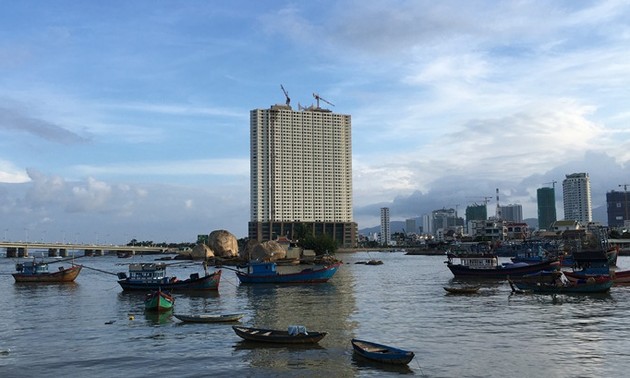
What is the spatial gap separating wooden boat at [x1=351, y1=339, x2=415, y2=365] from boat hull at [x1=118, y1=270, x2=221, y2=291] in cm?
4005

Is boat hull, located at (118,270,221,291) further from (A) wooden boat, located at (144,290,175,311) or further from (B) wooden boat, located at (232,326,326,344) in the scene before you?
(B) wooden boat, located at (232,326,326,344)

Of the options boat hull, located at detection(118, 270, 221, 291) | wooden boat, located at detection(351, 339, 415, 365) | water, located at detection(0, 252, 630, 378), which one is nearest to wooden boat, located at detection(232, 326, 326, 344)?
water, located at detection(0, 252, 630, 378)

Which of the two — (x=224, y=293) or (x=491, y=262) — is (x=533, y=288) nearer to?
(x=491, y=262)

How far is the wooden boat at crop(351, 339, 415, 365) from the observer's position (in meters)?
27.9

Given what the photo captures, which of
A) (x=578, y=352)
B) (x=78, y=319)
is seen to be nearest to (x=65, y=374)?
(x=78, y=319)

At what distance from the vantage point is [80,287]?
81.0 meters

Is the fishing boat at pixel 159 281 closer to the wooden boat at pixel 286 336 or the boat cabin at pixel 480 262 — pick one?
the wooden boat at pixel 286 336

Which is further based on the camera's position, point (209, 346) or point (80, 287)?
point (80, 287)

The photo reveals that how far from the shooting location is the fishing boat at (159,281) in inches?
2608

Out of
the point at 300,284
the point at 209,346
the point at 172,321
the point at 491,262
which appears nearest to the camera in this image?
the point at 209,346

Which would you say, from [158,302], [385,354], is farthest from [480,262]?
[385,354]

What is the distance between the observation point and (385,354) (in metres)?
28.2

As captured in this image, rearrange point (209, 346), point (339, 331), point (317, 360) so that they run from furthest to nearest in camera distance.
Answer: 1. point (339, 331)
2. point (209, 346)
3. point (317, 360)

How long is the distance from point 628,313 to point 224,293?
4317 cm
